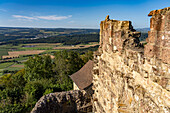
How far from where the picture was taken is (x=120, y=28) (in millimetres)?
4172

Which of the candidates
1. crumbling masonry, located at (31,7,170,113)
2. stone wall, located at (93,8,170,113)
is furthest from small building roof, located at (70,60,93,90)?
stone wall, located at (93,8,170,113)

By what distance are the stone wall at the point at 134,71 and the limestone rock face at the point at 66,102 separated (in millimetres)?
6669

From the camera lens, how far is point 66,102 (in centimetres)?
1225

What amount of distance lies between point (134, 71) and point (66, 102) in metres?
9.80

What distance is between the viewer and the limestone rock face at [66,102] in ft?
37.3

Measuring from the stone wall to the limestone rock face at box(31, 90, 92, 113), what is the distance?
667 centimetres

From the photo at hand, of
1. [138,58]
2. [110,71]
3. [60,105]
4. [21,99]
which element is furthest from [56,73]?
[138,58]

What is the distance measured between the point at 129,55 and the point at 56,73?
23093mm

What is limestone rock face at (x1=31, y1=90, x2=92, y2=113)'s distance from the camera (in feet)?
37.3

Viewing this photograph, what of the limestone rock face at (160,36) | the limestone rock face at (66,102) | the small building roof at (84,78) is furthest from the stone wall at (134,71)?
the small building roof at (84,78)

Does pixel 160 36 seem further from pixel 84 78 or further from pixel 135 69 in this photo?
pixel 84 78

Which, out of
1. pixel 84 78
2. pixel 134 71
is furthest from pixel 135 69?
pixel 84 78

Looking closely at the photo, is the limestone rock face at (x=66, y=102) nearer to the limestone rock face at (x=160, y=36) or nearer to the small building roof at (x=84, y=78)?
the small building roof at (x=84, y=78)

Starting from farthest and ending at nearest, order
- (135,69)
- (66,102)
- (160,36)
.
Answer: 1. (66,102)
2. (135,69)
3. (160,36)
